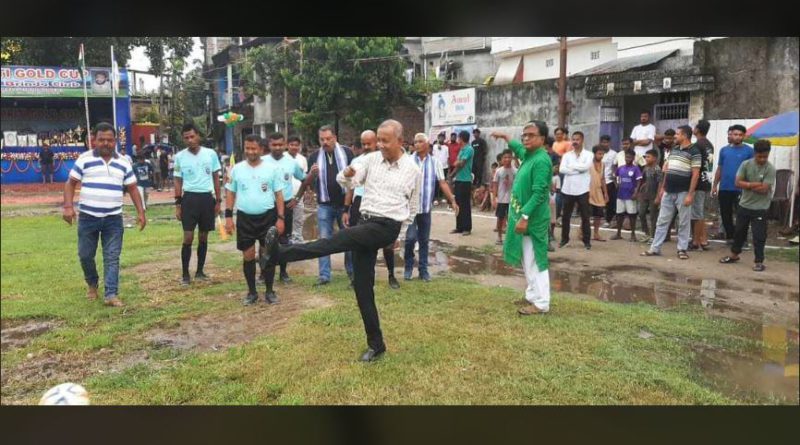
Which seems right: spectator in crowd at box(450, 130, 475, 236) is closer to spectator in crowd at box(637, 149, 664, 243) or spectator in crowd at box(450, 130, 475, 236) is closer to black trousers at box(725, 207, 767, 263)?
spectator in crowd at box(637, 149, 664, 243)

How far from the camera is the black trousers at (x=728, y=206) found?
6250 mm

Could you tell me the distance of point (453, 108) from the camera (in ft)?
28.3

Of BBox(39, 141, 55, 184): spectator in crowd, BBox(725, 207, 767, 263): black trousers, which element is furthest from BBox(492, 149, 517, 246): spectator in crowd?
BBox(39, 141, 55, 184): spectator in crowd

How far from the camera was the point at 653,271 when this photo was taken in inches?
245

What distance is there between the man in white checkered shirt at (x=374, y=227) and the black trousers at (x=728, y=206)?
408cm

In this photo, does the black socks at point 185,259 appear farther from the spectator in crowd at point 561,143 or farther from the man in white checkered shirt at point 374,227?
the spectator in crowd at point 561,143

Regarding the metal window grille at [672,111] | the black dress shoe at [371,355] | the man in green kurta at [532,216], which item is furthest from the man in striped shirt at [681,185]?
the black dress shoe at [371,355]

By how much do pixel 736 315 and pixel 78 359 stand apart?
195 inches

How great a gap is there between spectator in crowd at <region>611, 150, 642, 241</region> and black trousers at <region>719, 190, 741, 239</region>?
1167 mm

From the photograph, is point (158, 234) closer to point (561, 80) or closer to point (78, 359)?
point (78, 359)

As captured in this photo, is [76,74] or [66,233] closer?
[76,74]

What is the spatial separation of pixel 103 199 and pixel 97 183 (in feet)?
0.45

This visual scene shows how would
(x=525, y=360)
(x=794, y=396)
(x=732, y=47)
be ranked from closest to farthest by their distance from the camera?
(x=794, y=396), (x=525, y=360), (x=732, y=47)
